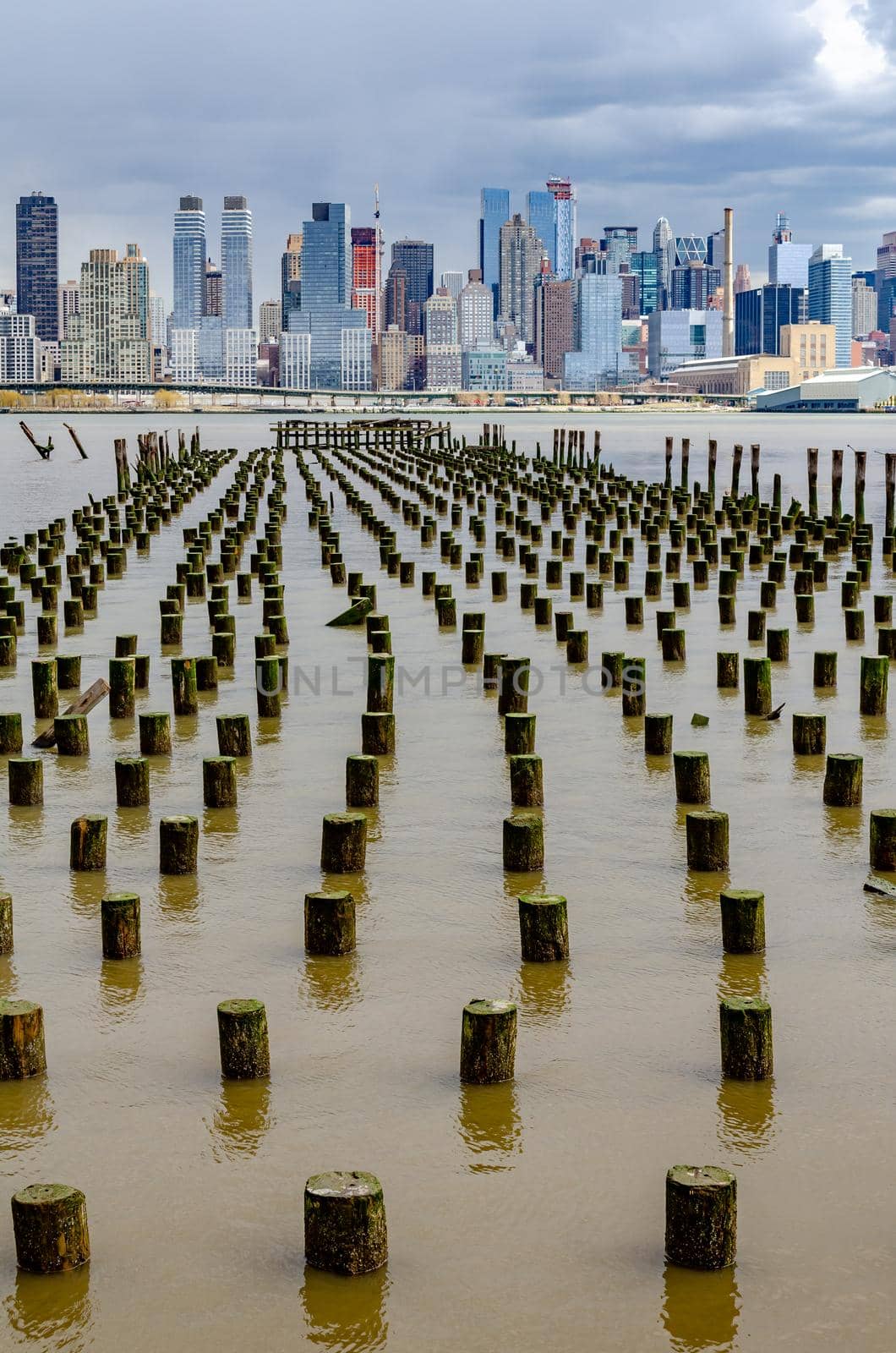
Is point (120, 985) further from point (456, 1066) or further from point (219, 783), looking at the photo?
point (219, 783)

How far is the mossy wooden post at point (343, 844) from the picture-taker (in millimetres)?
10281

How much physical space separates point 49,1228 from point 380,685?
32.3ft

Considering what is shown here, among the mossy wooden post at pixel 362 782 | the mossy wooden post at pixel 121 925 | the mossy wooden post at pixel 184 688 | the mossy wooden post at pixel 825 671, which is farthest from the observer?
the mossy wooden post at pixel 825 671

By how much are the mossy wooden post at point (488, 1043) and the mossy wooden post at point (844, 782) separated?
17.6ft

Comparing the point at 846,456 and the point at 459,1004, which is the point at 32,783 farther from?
the point at 846,456

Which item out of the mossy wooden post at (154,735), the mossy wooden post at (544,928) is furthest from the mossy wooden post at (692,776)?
the mossy wooden post at (154,735)

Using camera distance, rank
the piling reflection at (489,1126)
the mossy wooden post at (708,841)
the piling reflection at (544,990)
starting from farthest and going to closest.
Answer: the mossy wooden post at (708,841), the piling reflection at (544,990), the piling reflection at (489,1126)

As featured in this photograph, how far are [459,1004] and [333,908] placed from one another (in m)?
0.96

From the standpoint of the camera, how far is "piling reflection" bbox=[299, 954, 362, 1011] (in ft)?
27.0

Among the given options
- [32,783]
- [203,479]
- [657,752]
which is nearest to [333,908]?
[32,783]

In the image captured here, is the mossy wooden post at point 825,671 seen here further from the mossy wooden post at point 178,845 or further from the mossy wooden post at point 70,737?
the mossy wooden post at point 178,845

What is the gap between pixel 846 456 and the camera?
355 feet

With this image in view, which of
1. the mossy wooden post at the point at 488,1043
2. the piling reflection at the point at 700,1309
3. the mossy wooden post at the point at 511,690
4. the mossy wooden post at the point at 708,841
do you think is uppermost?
the mossy wooden post at the point at 511,690

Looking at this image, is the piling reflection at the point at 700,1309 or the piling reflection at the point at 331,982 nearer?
the piling reflection at the point at 700,1309
